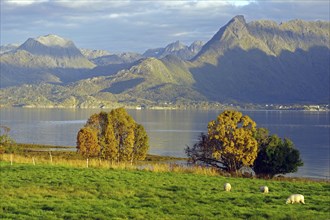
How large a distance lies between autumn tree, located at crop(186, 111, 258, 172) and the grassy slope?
2385 centimetres

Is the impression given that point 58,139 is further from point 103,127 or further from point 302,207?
point 302,207

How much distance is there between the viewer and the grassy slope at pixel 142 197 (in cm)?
2131

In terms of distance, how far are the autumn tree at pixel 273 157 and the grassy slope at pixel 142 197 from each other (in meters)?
29.7

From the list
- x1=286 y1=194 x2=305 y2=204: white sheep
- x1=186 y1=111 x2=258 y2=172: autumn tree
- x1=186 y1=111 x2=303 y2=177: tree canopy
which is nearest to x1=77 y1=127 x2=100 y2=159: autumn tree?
x1=186 y1=111 x2=303 y2=177: tree canopy

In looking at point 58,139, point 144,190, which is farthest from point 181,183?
point 58,139

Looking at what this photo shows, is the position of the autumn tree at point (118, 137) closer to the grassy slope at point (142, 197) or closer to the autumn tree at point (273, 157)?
the autumn tree at point (273, 157)

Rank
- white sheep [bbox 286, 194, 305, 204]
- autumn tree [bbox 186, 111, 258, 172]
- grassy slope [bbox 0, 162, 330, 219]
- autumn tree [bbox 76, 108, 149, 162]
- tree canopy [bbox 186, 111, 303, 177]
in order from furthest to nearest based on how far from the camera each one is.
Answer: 1. autumn tree [bbox 76, 108, 149, 162]
2. tree canopy [bbox 186, 111, 303, 177]
3. autumn tree [bbox 186, 111, 258, 172]
4. white sheep [bbox 286, 194, 305, 204]
5. grassy slope [bbox 0, 162, 330, 219]

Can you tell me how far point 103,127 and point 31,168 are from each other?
3368cm

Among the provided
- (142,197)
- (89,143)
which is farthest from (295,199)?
(89,143)

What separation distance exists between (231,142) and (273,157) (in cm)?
786

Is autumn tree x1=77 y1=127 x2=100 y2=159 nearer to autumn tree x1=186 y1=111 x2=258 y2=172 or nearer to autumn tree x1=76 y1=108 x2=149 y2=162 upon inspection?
autumn tree x1=76 y1=108 x2=149 y2=162

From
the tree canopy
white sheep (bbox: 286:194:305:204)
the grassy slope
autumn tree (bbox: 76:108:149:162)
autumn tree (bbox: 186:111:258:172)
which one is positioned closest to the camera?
the grassy slope

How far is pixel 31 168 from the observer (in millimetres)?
38094

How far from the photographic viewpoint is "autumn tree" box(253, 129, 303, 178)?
6384cm
